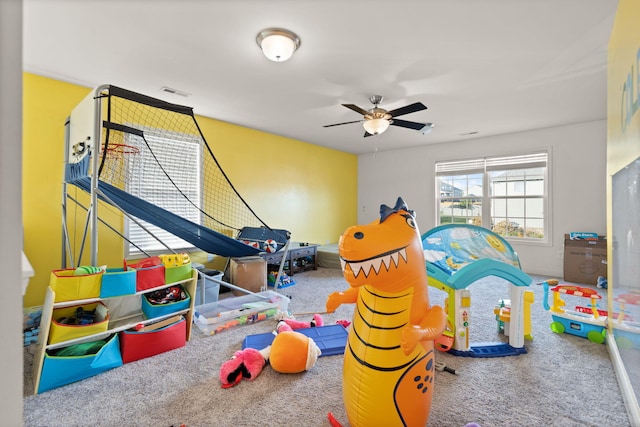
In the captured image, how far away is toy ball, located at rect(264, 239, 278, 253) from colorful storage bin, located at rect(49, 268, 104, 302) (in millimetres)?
2196

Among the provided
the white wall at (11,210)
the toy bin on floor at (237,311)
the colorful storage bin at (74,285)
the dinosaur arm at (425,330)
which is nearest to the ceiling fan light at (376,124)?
the toy bin on floor at (237,311)

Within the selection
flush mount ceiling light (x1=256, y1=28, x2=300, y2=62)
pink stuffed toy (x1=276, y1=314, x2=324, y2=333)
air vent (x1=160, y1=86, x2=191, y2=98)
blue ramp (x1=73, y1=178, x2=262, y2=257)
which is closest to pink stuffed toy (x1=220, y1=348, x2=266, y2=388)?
pink stuffed toy (x1=276, y1=314, x2=324, y2=333)

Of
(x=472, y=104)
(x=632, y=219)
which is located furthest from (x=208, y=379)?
(x=472, y=104)

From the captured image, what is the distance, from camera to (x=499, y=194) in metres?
Answer: 5.14

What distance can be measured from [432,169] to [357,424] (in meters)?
5.22

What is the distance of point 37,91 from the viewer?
273 cm

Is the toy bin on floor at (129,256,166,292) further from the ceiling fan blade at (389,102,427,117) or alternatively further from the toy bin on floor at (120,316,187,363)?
the ceiling fan blade at (389,102,427,117)

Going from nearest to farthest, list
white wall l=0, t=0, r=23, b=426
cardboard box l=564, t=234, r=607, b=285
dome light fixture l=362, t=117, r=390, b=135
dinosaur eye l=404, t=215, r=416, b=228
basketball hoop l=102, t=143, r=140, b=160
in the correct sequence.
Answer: white wall l=0, t=0, r=23, b=426
dinosaur eye l=404, t=215, r=416, b=228
basketball hoop l=102, t=143, r=140, b=160
dome light fixture l=362, t=117, r=390, b=135
cardboard box l=564, t=234, r=607, b=285

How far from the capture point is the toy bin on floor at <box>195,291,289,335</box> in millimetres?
2521

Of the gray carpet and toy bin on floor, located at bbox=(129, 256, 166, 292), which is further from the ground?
toy bin on floor, located at bbox=(129, 256, 166, 292)

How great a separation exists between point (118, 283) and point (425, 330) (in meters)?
1.91

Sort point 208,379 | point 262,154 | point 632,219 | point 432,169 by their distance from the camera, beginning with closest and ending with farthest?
1. point 632,219
2. point 208,379
3. point 262,154
4. point 432,169

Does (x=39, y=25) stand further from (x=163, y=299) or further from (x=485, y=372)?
(x=485, y=372)

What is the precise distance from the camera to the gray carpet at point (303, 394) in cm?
151
